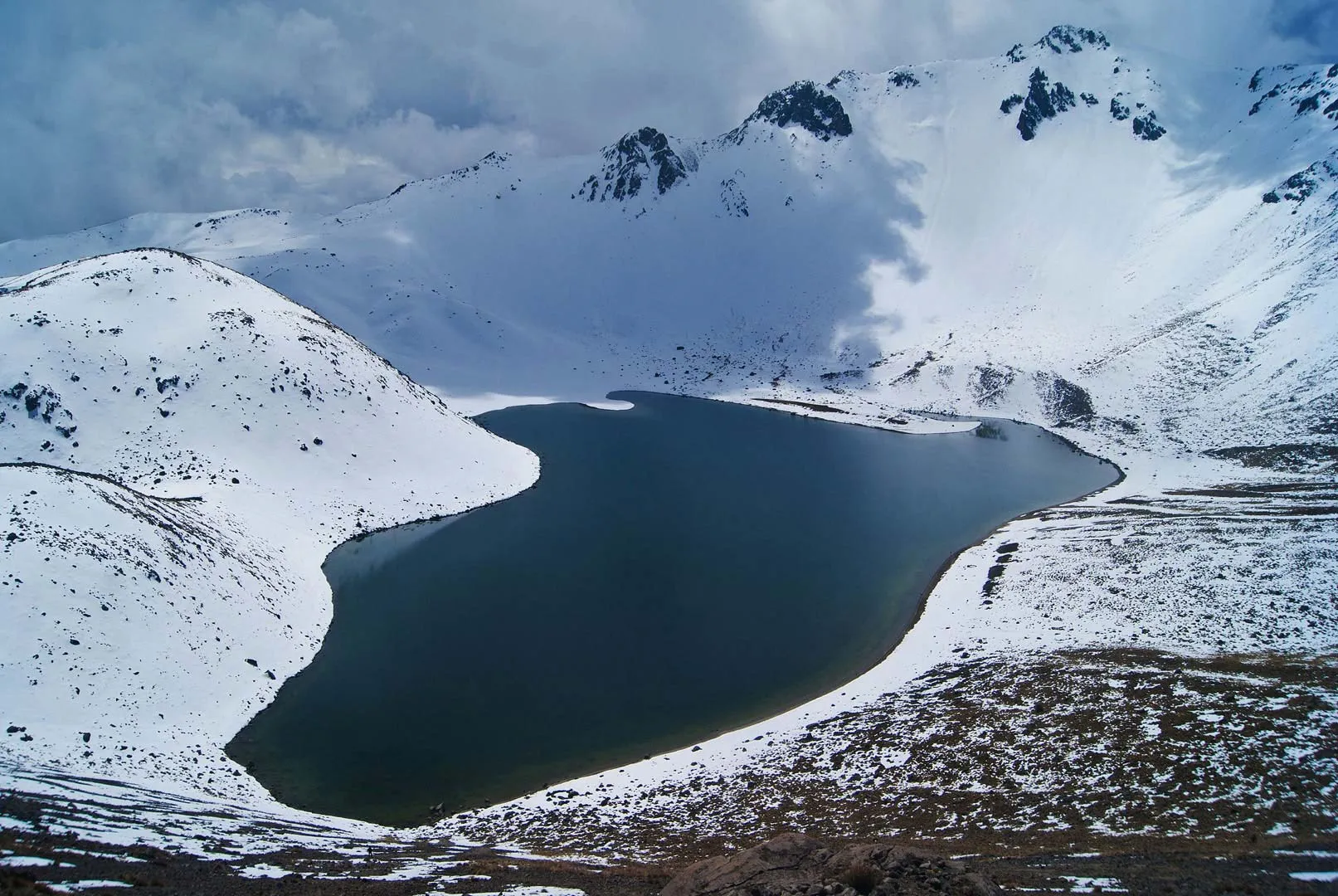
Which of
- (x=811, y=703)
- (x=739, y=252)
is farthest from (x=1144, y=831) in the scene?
(x=739, y=252)

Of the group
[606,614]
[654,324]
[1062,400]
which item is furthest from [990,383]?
[606,614]

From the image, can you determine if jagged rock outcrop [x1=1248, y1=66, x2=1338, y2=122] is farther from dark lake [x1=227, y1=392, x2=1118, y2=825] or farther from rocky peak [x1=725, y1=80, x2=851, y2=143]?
dark lake [x1=227, y1=392, x2=1118, y2=825]

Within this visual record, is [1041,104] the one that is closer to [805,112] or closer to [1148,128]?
[1148,128]

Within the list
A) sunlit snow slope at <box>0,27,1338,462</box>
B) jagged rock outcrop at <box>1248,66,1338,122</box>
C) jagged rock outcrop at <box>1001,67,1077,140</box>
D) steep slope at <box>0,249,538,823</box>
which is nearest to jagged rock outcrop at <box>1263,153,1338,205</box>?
sunlit snow slope at <box>0,27,1338,462</box>

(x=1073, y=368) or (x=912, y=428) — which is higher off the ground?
(x=1073, y=368)

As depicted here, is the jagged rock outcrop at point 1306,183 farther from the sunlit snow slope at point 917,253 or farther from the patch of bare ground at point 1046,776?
the patch of bare ground at point 1046,776

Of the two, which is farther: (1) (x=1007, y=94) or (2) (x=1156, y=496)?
(1) (x=1007, y=94)

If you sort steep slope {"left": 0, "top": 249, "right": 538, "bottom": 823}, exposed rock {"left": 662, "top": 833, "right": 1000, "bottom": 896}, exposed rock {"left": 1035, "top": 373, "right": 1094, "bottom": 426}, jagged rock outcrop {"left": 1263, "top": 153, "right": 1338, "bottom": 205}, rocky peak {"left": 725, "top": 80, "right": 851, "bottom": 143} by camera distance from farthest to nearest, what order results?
rocky peak {"left": 725, "top": 80, "right": 851, "bottom": 143}, jagged rock outcrop {"left": 1263, "top": 153, "right": 1338, "bottom": 205}, exposed rock {"left": 1035, "top": 373, "right": 1094, "bottom": 426}, steep slope {"left": 0, "top": 249, "right": 538, "bottom": 823}, exposed rock {"left": 662, "top": 833, "right": 1000, "bottom": 896}

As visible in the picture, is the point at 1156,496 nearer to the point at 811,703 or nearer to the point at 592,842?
the point at 811,703
